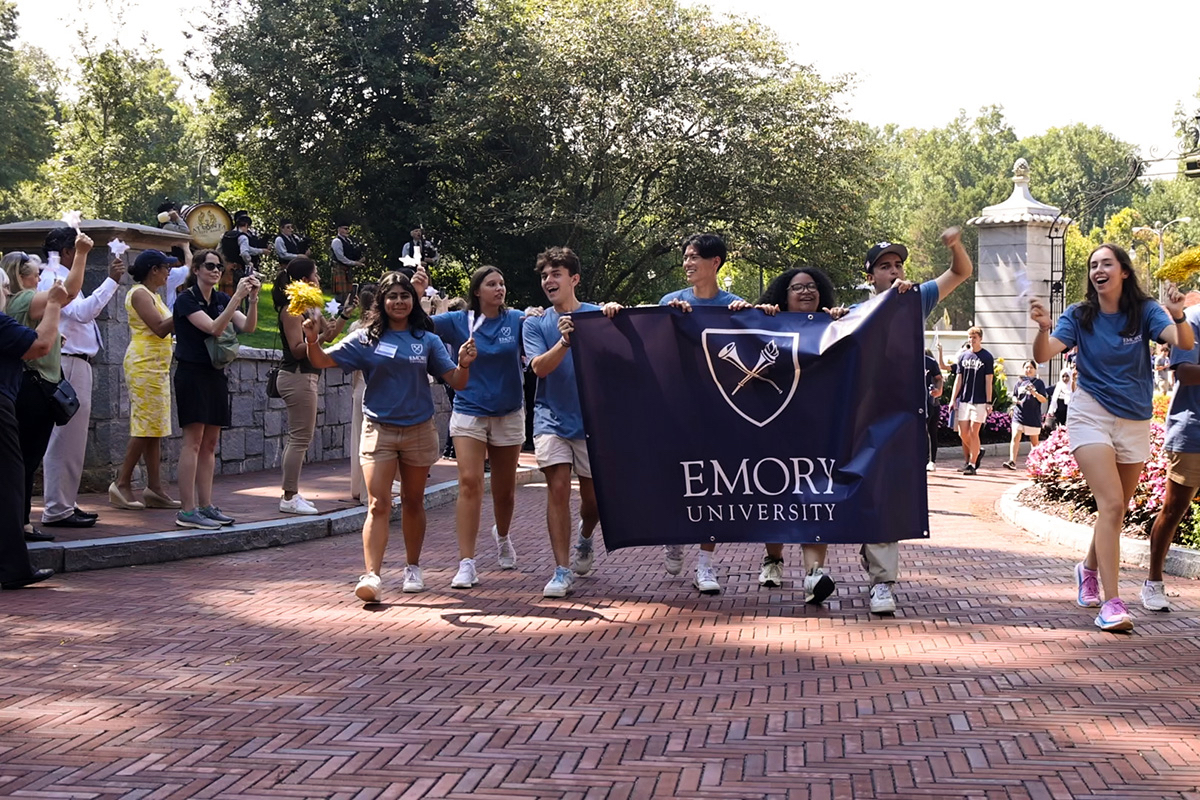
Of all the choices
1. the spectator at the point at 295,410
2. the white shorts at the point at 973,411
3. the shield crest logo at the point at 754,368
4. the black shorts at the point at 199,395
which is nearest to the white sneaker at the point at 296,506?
the spectator at the point at 295,410

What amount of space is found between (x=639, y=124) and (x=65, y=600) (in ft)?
89.6

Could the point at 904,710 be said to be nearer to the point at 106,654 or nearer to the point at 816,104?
the point at 106,654

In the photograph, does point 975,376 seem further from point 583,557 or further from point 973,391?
point 583,557

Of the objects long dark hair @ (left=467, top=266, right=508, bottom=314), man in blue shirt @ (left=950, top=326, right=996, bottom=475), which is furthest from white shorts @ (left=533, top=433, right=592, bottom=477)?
man in blue shirt @ (left=950, top=326, right=996, bottom=475)

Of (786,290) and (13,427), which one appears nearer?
(13,427)

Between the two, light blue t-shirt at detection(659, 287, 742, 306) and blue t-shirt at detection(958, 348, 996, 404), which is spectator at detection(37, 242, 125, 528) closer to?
light blue t-shirt at detection(659, 287, 742, 306)

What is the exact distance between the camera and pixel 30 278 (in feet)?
31.2

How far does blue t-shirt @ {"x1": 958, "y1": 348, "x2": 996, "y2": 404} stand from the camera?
687 inches

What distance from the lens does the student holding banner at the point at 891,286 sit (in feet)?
23.6

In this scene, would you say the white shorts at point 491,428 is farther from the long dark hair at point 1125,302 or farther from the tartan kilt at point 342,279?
the tartan kilt at point 342,279

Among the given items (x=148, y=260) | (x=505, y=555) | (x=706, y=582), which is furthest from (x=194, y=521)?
(x=706, y=582)

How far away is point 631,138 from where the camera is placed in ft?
109

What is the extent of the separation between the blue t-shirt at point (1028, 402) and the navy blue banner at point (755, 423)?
35.0 ft

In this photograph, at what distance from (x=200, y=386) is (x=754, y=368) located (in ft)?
14.2
